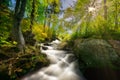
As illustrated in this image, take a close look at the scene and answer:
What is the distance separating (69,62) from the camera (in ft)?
31.0

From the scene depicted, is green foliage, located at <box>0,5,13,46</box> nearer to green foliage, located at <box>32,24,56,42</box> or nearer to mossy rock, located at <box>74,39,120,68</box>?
green foliage, located at <box>32,24,56,42</box>

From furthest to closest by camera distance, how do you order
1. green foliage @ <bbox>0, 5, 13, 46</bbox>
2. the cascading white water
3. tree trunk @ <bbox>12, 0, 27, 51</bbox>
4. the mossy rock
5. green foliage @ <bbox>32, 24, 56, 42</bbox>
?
green foliage @ <bbox>32, 24, 56, 42</bbox>, the cascading white water, the mossy rock, tree trunk @ <bbox>12, 0, 27, 51</bbox>, green foliage @ <bbox>0, 5, 13, 46</bbox>

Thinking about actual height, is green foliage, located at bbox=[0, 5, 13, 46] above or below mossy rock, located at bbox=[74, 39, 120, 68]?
above

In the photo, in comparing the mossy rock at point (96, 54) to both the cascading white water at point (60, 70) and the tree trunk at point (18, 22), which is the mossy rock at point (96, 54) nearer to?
the cascading white water at point (60, 70)

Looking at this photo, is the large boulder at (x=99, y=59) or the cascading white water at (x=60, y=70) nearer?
the large boulder at (x=99, y=59)

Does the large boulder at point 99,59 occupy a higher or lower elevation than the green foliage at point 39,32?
lower

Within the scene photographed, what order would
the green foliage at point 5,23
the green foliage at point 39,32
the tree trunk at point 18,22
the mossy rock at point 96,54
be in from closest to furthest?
the green foliage at point 5,23 → the tree trunk at point 18,22 → the mossy rock at point 96,54 → the green foliage at point 39,32

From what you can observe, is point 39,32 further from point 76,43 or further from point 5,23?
point 5,23

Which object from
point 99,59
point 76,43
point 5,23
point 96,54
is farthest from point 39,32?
point 99,59

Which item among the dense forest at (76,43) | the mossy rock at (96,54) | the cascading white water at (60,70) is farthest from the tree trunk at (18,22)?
the mossy rock at (96,54)

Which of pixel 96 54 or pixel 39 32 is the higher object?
pixel 39 32

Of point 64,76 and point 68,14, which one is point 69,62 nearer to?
point 64,76

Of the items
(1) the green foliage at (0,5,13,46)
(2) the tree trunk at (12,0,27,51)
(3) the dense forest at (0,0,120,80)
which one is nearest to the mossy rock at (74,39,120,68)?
(3) the dense forest at (0,0,120,80)

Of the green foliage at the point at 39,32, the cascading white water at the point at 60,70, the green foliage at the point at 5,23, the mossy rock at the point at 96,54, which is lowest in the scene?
the cascading white water at the point at 60,70
